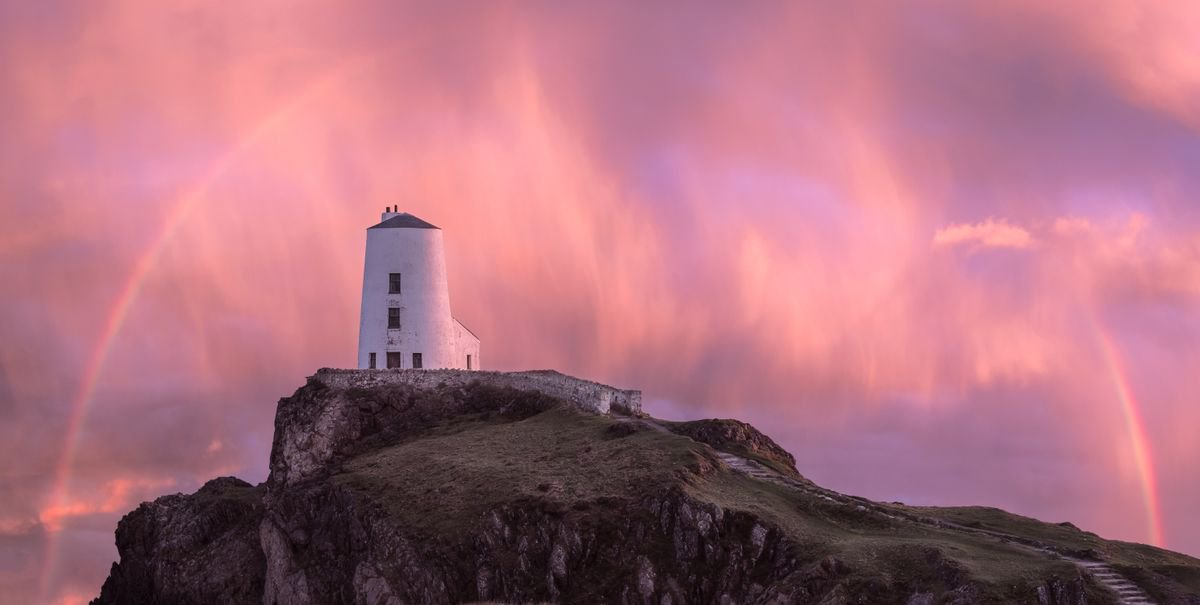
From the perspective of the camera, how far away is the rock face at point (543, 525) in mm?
74375

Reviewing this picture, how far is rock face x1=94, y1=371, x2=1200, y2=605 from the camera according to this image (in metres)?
74.4

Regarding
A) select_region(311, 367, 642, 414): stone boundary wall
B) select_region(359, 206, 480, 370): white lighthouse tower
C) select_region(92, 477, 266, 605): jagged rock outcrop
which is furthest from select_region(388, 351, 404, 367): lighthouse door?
select_region(92, 477, 266, 605): jagged rock outcrop

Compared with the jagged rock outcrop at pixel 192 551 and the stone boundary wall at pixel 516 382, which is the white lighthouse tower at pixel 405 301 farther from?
the jagged rock outcrop at pixel 192 551

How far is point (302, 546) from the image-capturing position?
91.7 m

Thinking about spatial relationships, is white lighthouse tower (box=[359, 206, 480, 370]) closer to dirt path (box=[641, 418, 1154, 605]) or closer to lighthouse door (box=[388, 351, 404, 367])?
lighthouse door (box=[388, 351, 404, 367])

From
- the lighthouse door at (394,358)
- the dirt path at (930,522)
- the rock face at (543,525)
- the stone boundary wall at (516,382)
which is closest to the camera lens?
the dirt path at (930,522)

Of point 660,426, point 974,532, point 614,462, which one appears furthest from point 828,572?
point 660,426

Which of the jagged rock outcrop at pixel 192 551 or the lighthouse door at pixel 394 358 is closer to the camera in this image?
the jagged rock outcrop at pixel 192 551

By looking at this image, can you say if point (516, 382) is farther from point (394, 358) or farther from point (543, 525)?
point (543, 525)

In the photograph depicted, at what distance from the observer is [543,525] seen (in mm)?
81938

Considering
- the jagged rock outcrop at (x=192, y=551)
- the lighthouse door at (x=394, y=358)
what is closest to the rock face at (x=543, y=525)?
the jagged rock outcrop at (x=192, y=551)

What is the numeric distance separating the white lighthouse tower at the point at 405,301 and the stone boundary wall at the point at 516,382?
17.7 ft

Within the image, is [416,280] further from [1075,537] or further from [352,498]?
[1075,537]

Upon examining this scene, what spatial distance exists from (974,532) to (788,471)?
13378mm
